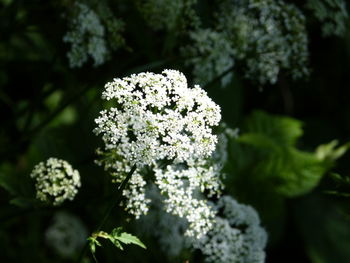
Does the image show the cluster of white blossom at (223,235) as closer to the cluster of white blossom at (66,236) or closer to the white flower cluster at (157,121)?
the white flower cluster at (157,121)

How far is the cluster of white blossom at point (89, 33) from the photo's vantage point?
3139 millimetres

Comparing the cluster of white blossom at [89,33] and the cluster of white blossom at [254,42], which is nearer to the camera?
the cluster of white blossom at [89,33]

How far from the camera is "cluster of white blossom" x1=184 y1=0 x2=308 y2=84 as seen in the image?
329cm

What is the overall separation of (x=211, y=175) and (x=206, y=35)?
125 cm

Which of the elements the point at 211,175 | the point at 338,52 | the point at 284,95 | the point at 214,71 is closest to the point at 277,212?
the point at 214,71

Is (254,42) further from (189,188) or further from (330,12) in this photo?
(189,188)

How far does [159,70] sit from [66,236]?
1481mm

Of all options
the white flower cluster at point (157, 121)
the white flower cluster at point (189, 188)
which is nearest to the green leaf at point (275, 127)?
the white flower cluster at point (189, 188)

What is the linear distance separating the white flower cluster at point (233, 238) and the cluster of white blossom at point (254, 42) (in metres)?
0.84

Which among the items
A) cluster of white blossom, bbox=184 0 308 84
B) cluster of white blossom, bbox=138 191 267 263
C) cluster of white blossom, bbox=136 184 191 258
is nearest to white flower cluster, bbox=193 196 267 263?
cluster of white blossom, bbox=138 191 267 263

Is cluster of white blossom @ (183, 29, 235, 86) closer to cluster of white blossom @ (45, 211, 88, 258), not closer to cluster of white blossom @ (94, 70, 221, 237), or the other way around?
cluster of white blossom @ (94, 70, 221, 237)

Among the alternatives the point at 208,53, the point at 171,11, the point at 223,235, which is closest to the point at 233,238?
the point at 223,235

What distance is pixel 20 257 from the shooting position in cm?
395

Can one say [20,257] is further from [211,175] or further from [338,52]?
[338,52]
